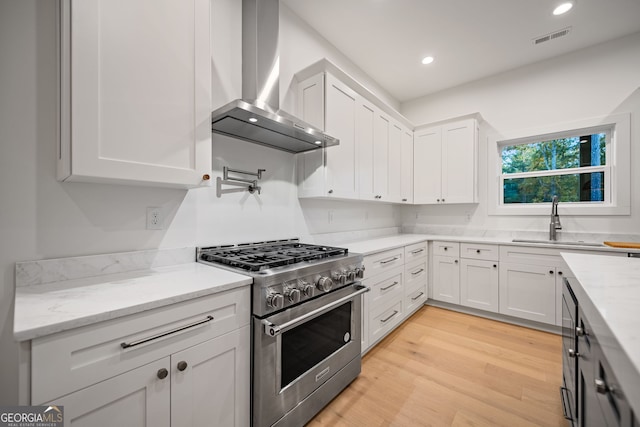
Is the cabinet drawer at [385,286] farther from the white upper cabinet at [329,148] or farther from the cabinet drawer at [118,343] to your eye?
the cabinet drawer at [118,343]

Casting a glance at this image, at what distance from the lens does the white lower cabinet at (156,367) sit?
790 millimetres

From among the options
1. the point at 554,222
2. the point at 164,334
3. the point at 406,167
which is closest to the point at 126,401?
the point at 164,334

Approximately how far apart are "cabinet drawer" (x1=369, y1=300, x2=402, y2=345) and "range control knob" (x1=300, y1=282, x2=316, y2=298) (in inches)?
38.5

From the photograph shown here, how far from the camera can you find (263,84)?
1.91m

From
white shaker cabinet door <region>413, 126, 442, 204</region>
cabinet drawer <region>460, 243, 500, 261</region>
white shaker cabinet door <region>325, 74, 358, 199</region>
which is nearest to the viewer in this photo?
white shaker cabinet door <region>325, 74, 358, 199</region>

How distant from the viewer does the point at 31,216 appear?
3.78 feet

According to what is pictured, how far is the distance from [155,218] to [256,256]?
624 millimetres

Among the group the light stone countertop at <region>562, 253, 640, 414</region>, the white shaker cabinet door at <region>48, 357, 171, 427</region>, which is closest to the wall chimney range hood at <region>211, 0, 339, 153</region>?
the white shaker cabinet door at <region>48, 357, 171, 427</region>

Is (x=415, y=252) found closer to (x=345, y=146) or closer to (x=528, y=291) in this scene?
(x=528, y=291)

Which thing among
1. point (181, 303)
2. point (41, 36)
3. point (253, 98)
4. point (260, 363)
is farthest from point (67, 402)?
point (253, 98)

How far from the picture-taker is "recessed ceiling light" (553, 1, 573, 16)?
229 cm

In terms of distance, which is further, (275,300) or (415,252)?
(415,252)

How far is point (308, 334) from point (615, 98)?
401 centimetres

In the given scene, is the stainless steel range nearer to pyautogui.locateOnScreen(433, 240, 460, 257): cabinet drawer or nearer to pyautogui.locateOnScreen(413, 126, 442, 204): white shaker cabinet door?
pyautogui.locateOnScreen(433, 240, 460, 257): cabinet drawer
